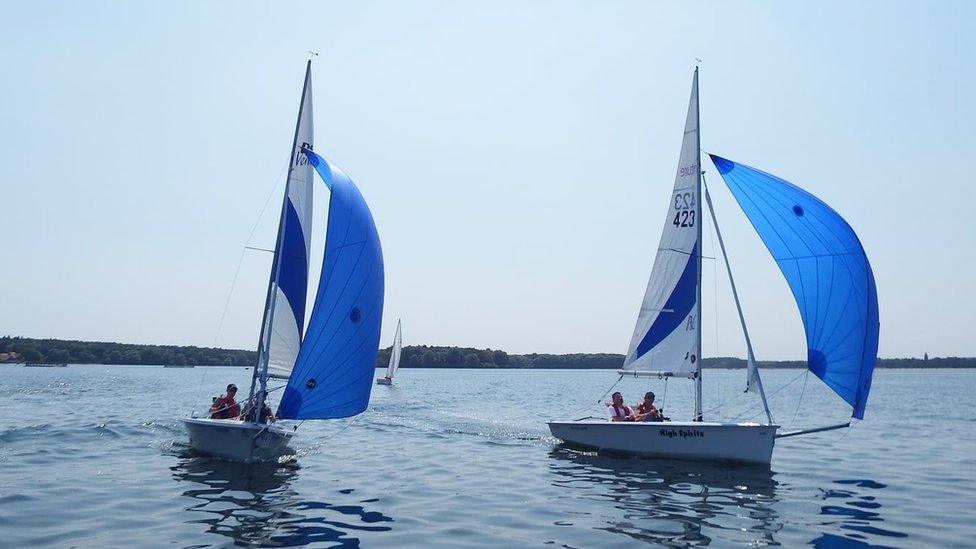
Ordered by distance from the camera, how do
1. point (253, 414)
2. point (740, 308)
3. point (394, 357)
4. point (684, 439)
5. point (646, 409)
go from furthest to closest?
point (394, 357)
point (646, 409)
point (740, 308)
point (684, 439)
point (253, 414)

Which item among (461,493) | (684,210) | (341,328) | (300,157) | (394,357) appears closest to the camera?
(461,493)

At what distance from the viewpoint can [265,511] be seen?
12.9m

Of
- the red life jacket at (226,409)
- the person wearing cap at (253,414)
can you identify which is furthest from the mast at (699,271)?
the red life jacket at (226,409)

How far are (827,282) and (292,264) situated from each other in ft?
39.7

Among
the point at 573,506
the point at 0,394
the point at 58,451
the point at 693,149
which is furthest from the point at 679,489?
the point at 0,394

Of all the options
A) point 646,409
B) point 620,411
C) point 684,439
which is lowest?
point 684,439

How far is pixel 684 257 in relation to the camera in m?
19.8

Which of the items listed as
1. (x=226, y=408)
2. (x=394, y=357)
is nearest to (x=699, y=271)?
(x=226, y=408)

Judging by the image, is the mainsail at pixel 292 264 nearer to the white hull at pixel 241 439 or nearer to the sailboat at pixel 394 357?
the white hull at pixel 241 439

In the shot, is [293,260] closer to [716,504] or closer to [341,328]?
[341,328]

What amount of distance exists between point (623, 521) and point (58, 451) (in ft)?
48.3

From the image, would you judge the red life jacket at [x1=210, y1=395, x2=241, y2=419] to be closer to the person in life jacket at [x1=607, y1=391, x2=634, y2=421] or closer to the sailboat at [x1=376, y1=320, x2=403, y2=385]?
the person in life jacket at [x1=607, y1=391, x2=634, y2=421]

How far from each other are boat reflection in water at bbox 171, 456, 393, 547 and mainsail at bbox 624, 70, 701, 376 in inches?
367

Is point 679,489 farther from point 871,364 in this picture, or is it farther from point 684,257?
point 684,257
